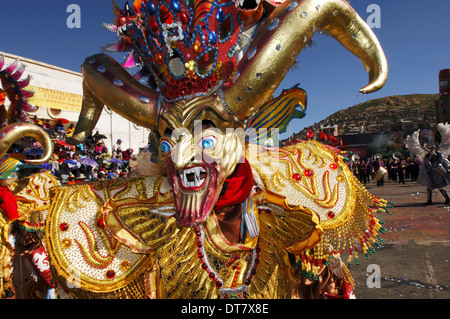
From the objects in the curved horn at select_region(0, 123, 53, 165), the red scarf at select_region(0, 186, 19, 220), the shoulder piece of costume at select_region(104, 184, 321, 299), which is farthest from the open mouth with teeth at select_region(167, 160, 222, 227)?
the red scarf at select_region(0, 186, 19, 220)

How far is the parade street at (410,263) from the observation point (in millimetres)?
3920

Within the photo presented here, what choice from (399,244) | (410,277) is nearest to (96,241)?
(410,277)

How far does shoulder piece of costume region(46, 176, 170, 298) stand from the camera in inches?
71.7

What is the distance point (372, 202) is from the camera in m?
2.13

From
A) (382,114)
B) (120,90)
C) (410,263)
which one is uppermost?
(382,114)

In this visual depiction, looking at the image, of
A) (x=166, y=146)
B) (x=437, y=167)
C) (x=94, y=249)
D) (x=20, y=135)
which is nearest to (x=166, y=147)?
(x=166, y=146)

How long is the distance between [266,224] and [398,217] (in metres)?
7.73

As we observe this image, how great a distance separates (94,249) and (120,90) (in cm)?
90

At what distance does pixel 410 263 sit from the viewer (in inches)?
195

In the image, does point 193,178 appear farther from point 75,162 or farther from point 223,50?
point 75,162

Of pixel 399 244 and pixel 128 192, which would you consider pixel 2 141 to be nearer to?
pixel 128 192

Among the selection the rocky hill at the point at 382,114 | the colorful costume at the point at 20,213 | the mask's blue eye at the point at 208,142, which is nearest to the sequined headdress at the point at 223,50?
the mask's blue eye at the point at 208,142

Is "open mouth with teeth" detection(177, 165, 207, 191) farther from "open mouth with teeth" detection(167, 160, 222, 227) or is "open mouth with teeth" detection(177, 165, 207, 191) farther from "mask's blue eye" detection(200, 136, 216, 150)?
"mask's blue eye" detection(200, 136, 216, 150)

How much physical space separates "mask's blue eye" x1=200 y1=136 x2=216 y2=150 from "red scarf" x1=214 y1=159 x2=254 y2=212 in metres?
0.29
